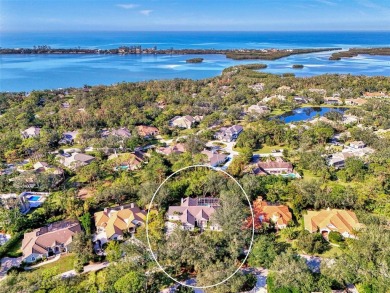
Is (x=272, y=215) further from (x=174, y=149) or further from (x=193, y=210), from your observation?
(x=174, y=149)

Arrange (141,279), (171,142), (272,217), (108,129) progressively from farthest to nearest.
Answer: (108,129) < (171,142) < (272,217) < (141,279)

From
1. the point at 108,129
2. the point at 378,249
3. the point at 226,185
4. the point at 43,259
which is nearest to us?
the point at 378,249

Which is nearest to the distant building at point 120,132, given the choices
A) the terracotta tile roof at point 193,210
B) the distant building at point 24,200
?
the distant building at point 24,200

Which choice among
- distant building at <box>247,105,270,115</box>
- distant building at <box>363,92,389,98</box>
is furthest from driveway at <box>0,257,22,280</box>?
distant building at <box>363,92,389,98</box>

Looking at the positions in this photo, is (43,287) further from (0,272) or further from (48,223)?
(48,223)

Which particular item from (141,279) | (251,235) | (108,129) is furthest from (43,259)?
(108,129)

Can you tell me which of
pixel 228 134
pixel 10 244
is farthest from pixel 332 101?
pixel 10 244
